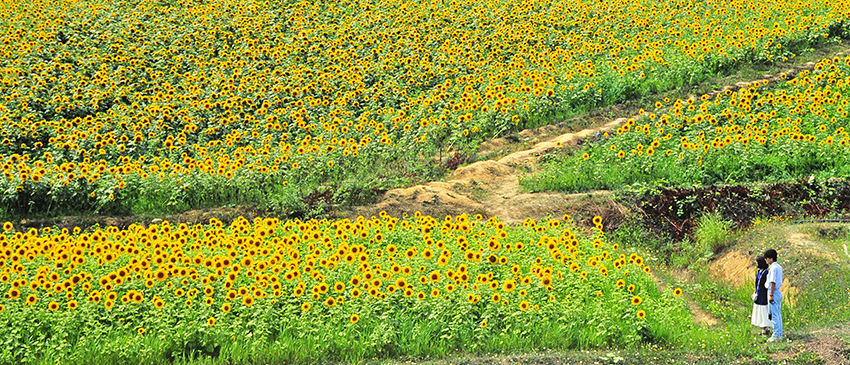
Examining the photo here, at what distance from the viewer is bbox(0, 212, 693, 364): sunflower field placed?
8.19 meters

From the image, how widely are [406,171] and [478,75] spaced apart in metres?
5.37

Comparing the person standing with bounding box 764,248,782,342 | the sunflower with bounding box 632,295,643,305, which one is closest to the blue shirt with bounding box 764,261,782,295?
the person standing with bounding box 764,248,782,342

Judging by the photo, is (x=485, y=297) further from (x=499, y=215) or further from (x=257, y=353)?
(x=499, y=215)

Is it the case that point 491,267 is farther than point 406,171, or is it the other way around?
point 406,171

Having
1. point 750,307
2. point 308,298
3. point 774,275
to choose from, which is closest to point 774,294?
point 774,275

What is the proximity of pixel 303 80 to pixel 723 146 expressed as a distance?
9.76m

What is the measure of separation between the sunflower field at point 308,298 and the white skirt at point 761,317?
29.3 inches

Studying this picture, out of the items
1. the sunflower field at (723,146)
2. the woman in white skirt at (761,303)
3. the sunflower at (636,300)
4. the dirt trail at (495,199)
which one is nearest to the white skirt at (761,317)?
the woman in white skirt at (761,303)

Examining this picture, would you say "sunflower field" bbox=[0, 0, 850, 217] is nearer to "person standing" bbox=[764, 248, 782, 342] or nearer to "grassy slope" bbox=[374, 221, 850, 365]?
"grassy slope" bbox=[374, 221, 850, 365]

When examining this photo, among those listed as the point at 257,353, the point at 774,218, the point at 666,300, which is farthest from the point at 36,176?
the point at 774,218

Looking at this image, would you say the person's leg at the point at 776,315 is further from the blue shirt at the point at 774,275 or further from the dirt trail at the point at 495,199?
the dirt trail at the point at 495,199

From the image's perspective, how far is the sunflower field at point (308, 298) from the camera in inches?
322

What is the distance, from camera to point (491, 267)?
9.97 metres

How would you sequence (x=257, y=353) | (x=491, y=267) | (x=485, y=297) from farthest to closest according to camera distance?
1. (x=491, y=267)
2. (x=485, y=297)
3. (x=257, y=353)
